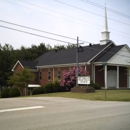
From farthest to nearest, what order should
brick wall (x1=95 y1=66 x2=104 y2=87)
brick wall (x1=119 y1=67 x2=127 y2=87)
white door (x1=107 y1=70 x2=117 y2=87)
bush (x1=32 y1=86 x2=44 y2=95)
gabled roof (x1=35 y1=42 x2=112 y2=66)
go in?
brick wall (x1=119 y1=67 x2=127 y2=87), white door (x1=107 y1=70 x2=117 y2=87), gabled roof (x1=35 y1=42 x2=112 y2=66), brick wall (x1=95 y1=66 x2=104 y2=87), bush (x1=32 y1=86 x2=44 y2=95)

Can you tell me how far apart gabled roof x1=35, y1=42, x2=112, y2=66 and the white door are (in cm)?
403

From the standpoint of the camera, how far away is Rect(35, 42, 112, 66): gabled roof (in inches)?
1523

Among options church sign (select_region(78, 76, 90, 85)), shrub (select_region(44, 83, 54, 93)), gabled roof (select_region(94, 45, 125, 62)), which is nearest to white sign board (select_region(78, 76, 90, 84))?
church sign (select_region(78, 76, 90, 85))

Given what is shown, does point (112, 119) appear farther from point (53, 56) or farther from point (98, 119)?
point (53, 56)

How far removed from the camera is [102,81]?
3894 centimetres

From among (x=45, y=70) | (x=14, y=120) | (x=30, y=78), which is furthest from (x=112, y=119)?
(x=45, y=70)

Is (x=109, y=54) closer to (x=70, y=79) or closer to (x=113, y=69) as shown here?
(x=113, y=69)

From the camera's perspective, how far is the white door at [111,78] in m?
39.8

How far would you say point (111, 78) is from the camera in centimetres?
4031

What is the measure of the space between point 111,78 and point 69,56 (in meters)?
7.52

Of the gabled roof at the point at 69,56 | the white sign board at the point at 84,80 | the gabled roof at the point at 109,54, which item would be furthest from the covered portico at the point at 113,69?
the white sign board at the point at 84,80

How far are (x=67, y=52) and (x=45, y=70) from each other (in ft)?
15.9

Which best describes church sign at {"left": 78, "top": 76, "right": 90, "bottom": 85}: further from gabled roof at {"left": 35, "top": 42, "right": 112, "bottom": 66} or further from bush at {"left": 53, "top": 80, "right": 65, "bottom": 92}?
gabled roof at {"left": 35, "top": 42, "right": 112, "bottom": 66}

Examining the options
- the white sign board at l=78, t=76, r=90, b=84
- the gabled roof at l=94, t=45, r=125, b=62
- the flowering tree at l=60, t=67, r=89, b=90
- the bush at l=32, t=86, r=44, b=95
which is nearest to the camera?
the white sign board at l=78, t=76, r=90, b=84
